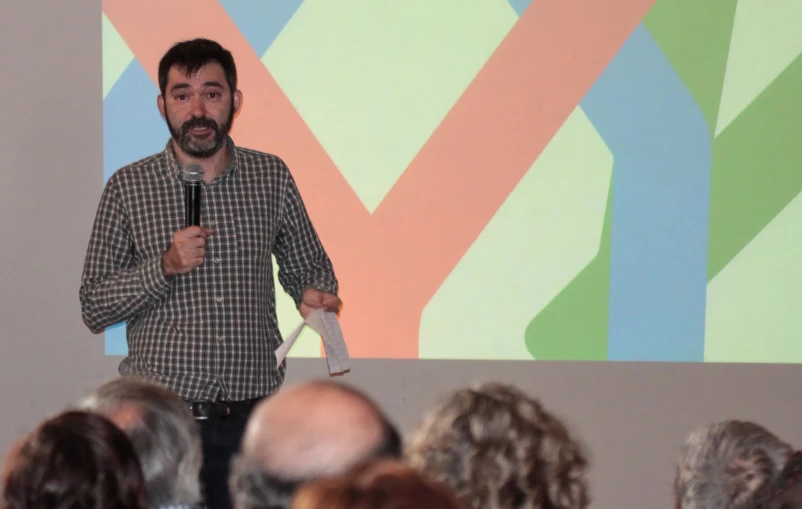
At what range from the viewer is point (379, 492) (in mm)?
917

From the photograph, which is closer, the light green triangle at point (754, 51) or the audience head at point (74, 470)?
the audience head at point (74, 470)

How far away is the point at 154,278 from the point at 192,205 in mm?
226

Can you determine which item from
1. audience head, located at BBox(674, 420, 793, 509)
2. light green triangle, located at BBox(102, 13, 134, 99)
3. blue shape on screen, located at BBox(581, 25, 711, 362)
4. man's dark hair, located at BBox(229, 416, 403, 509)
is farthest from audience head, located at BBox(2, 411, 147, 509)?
blue shape on screen, located at BBox(581, 25, 711, 362)

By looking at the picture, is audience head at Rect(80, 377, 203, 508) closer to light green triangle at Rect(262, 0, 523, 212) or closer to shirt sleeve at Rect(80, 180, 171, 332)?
shirt sleeve at Rect(80, 180, 171, 332)

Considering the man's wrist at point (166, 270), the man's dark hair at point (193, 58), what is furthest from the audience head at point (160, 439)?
the man's dark hair at point (193, 58)

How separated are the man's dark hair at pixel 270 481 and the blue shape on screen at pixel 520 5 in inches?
103

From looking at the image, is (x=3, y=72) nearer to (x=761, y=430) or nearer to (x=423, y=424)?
(x=423, y=424)

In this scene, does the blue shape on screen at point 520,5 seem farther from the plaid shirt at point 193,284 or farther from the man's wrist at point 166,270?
the man's wrist at point 166,270

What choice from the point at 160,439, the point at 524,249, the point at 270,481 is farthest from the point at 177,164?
the point at 270,481

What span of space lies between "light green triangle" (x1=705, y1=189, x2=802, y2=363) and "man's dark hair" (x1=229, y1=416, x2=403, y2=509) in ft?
8.81

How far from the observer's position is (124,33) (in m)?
3.56

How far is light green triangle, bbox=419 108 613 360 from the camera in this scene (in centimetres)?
366

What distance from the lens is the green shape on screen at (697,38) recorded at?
12.0 feet

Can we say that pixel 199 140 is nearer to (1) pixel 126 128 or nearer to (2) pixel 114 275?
(2) pixel 114 275
